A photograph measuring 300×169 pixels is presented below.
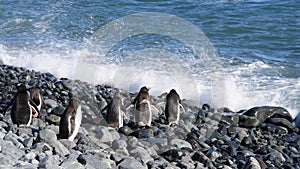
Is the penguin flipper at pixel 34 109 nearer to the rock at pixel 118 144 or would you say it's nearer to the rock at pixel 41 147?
the rock at pixel 118 144

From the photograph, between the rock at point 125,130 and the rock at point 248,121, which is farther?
the rock at point 248,121

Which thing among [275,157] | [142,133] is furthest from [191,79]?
[275,157]

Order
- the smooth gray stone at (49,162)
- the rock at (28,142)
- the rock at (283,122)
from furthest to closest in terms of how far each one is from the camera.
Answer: the rock at (283,122) < the rock at (28,142) < the smooth gray stone at (49,162)

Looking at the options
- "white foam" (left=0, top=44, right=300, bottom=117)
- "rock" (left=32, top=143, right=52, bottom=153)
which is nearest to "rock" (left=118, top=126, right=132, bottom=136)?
"rock" (left=32, top=143, right=52, bottom=153)

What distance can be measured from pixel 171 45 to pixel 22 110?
318 inches

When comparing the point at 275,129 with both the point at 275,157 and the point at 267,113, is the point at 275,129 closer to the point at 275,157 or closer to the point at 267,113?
the point at 267,113

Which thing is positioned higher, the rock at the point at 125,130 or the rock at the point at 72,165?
the rock at the point at 72,165

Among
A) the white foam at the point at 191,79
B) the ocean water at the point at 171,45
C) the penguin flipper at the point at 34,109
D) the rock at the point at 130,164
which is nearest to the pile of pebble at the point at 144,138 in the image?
the rock at the point at 130,164

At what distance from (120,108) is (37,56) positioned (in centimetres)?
580

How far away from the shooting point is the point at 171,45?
14.5 metres

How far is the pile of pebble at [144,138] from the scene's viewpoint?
521 centimetres

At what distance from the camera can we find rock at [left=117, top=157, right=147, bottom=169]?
5176 mm

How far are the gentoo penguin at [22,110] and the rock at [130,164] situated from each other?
174 cm

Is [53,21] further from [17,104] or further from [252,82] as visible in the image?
[17,104]
